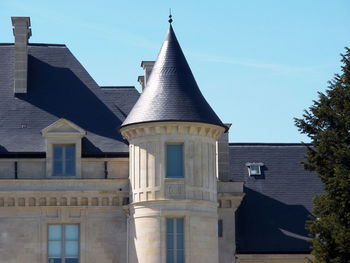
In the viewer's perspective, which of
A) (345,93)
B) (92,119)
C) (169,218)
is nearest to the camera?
(345,93)

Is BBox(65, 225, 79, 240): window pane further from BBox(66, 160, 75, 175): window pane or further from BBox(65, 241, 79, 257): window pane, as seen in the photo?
BBox(66, 160, 75, 175): window pane

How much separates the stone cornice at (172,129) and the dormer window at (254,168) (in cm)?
627

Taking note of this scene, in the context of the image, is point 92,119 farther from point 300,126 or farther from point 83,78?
point 300,126

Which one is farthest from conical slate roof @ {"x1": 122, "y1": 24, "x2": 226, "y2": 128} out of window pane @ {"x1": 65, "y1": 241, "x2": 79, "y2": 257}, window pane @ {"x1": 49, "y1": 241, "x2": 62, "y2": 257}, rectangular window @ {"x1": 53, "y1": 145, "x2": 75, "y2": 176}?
window pane @ {"x1": 49, "y1": 241, "x2": 62, "y2": 257}

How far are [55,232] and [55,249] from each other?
692mm

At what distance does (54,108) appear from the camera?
41.5 metres

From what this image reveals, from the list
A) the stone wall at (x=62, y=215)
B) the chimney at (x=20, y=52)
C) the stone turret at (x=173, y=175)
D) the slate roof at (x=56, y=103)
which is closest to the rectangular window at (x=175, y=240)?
the stone turret at (x=173, y=175)

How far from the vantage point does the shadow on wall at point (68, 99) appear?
41.1 m

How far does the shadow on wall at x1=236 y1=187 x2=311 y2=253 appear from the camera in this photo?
41.2 metres

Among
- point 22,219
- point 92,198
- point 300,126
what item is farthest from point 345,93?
point 22,219

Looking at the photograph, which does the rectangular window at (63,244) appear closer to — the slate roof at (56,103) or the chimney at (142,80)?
the slate roof at (56,103)

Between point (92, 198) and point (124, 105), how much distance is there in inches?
213

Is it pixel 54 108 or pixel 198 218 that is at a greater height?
pixel 54 108

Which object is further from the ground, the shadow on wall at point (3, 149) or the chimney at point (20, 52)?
the chimney at point (20, 52)
